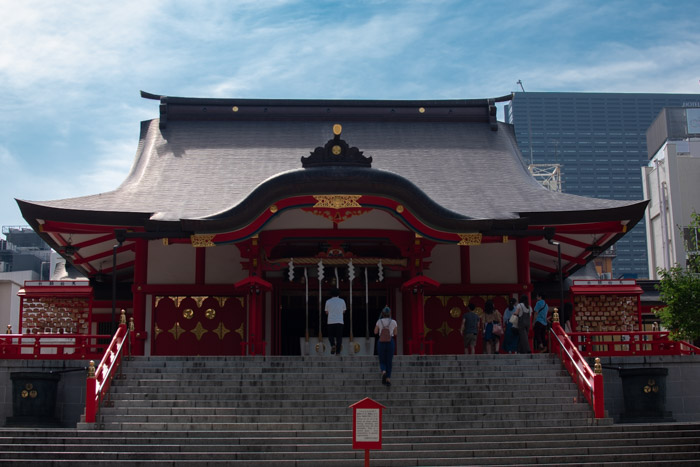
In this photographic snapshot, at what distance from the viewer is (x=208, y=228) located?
17.8 metres

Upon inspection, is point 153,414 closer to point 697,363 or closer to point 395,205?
point 395,205

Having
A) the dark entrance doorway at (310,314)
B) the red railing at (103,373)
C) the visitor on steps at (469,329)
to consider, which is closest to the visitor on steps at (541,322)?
the visitor on steps at (469,329)

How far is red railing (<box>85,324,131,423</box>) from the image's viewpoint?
13.5 meters

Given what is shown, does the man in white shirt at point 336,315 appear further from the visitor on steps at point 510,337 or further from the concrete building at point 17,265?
the concrete building at point 17,265

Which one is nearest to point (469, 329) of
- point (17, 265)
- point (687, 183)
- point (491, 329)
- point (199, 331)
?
point (491, 329)

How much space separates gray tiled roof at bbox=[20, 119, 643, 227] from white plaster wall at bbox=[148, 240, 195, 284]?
3.65ft

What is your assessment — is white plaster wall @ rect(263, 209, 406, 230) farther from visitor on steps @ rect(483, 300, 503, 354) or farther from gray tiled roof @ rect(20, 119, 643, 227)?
visitor on steps @ rect(483, 300, 503, 354)

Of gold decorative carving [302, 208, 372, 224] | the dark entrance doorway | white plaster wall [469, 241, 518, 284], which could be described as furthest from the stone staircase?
the dark entrance doorway

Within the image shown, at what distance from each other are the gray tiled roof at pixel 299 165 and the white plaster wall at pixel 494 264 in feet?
4.10

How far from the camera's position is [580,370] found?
14.6 m

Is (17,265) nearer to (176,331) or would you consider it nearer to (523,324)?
(176,331)

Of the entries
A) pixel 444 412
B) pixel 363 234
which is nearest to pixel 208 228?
pixel 363 234

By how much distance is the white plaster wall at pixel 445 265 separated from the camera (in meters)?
21.1

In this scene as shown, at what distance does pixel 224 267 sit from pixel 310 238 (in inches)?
99.8
